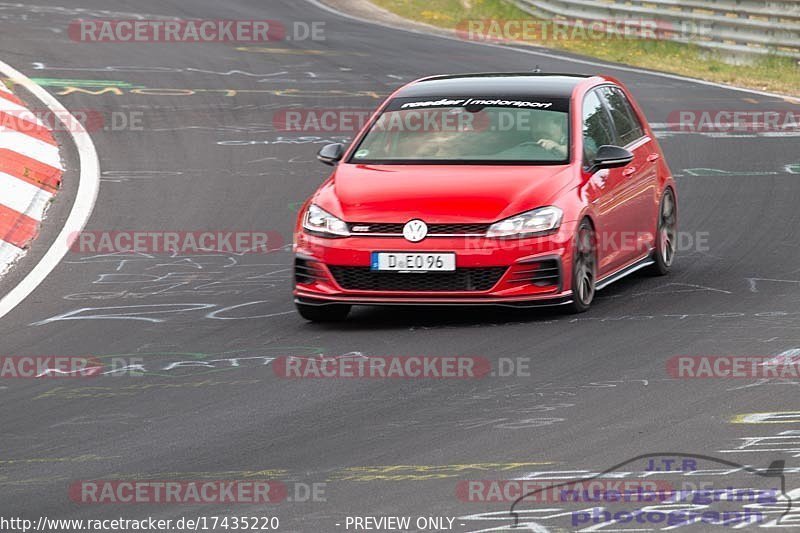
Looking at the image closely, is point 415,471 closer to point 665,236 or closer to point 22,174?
point 665,236

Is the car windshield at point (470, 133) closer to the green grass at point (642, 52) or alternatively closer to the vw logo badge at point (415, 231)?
the vw logo badge at point (415, 231)

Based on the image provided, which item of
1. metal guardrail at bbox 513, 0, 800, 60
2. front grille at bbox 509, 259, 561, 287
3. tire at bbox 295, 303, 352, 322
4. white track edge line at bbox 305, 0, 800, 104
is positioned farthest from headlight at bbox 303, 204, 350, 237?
metal guardrail at bbox 513, 0, 800, 60

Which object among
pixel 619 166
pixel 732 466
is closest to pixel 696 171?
pixel 619 166

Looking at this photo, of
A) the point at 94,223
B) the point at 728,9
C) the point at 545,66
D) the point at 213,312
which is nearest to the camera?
the point at 213,312

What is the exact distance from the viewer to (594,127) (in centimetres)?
1173

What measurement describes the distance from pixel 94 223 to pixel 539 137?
472 centimetres

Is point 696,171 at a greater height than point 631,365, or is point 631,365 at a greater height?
point 696,171

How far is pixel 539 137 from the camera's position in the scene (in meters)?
11.3

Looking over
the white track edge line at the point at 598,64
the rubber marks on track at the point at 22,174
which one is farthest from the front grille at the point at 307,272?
the white track edge line at the point at 598,64

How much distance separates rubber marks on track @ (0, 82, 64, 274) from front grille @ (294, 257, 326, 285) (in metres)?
2.90

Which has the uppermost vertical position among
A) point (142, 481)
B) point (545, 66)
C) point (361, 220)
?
point (545, 66)

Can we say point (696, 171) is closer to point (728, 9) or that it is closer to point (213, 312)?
point (213, 312)

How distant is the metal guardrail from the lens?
27.7m

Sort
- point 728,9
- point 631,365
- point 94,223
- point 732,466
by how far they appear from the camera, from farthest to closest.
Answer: point 728,9 < point 94,223 < point 631,365 < point 732,466
